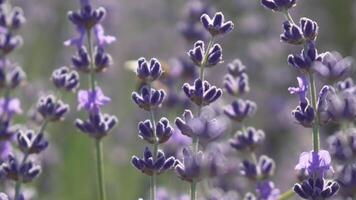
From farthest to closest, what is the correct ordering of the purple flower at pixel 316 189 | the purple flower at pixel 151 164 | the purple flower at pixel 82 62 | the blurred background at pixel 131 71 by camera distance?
1. the blurred background at pixel 131 71
2. the purple flower at pixel 82 62
3. the purple flower at pixel 151 164
4. the purple flower at pixel 316 189

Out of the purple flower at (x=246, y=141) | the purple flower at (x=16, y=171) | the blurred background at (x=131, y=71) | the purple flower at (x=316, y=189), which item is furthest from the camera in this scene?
the blurred background at (x=131, y=71)

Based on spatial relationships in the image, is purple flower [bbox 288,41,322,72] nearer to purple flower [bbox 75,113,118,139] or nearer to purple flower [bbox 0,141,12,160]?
purple flower [bbox 75,113,118,139]

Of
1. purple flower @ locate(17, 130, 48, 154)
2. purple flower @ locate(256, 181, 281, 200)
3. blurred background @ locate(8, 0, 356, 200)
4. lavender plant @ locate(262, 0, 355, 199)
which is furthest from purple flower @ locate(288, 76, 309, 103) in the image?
blurred background @ locate(8, 0, 356, 200)

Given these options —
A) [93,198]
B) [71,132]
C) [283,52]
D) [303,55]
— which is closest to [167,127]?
[303,55]

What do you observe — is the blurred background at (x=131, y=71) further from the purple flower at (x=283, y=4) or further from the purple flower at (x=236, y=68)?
the purple flower at (x=283, y=4)

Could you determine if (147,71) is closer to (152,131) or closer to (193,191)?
(152,131)

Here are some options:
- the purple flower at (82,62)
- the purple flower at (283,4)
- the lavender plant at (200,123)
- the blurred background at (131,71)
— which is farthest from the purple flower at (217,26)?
the blurred background at (131,71)
